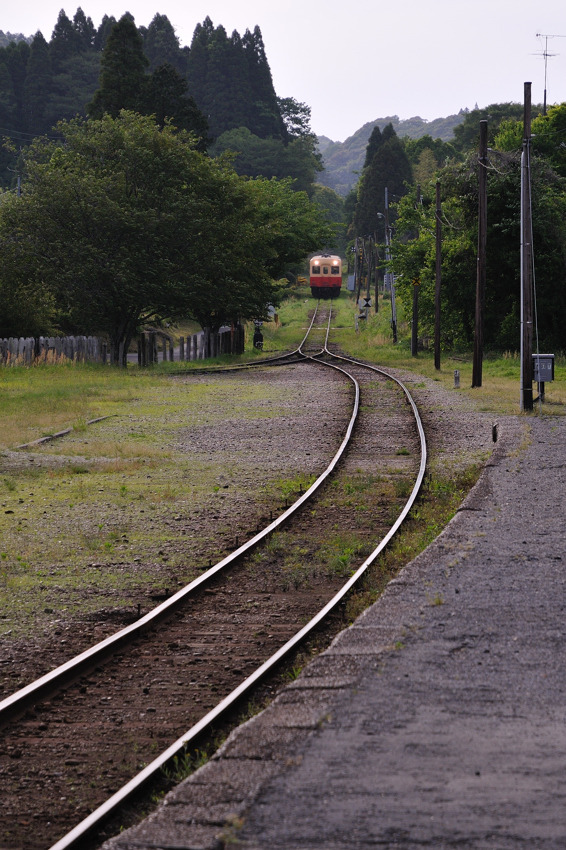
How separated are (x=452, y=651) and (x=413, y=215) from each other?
2082 inches

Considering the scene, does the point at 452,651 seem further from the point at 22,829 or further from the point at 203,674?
the point at 22,829

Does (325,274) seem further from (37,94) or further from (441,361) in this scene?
(37,94)

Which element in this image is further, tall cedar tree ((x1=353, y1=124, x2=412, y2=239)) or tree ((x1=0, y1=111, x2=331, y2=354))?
tall cedar tree ((x1=353, y1=124, x2=412, y2=239))

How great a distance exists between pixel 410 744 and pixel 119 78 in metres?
66.3

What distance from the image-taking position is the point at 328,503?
13648 mm

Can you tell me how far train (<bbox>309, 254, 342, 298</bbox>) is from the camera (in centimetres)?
8850

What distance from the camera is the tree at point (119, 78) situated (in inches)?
2591

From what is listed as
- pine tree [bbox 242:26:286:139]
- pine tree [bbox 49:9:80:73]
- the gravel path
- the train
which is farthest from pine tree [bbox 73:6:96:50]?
the gravel path

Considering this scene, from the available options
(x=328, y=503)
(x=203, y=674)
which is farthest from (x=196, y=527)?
(x=203, y=674)

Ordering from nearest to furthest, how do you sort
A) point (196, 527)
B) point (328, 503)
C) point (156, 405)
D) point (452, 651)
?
point (452, 651) < point (196, 527) < point (328, 503) < point (156, 405)

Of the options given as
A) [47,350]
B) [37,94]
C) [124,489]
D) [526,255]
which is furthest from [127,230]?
[37,94]

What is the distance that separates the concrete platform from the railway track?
0.62m

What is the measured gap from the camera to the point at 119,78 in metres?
66.5

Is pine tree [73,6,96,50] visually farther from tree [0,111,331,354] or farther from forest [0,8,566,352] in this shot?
tree [0,111,331,354]
